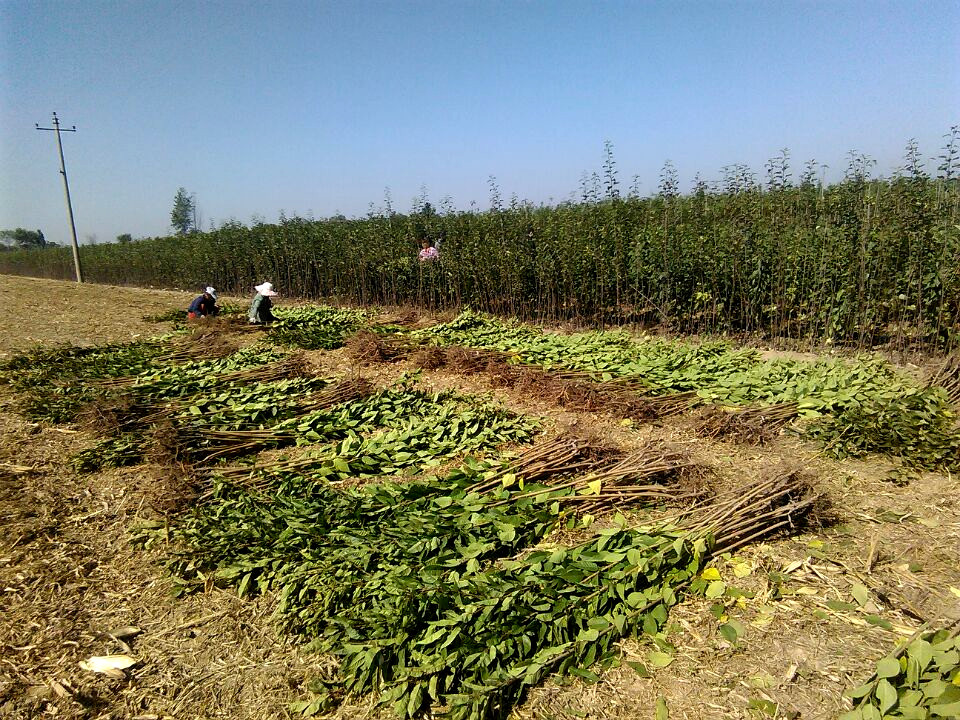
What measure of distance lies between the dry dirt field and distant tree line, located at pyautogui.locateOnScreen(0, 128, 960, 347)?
12.7ft

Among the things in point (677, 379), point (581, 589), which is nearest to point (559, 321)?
point (677, 379)

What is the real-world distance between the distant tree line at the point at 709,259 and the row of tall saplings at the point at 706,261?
0.02 meters

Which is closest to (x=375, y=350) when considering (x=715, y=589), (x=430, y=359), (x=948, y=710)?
(x=430, y=359)

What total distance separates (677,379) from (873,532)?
2.58 meters

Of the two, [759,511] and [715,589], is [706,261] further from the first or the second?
[715,589]

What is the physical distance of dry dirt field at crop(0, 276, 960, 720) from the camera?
2236 mm

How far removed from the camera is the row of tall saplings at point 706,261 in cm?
680

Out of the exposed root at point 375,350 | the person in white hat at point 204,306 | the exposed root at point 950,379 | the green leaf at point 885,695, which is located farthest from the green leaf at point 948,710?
the person in white hat at point 204,306

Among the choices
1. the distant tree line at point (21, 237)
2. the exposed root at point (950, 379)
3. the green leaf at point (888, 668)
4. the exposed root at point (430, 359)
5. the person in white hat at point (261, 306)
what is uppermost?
the distant tree line at point (21, 237)

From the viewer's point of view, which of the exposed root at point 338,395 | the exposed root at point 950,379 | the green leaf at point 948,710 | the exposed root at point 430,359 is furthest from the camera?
the exposed root at point 430,359

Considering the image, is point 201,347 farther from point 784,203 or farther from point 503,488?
point 784,203

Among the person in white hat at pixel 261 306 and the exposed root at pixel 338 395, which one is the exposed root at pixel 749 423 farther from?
the person in white hat at pixel 261 306

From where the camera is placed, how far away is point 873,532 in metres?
3.19

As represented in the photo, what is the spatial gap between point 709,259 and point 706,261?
0.06m
